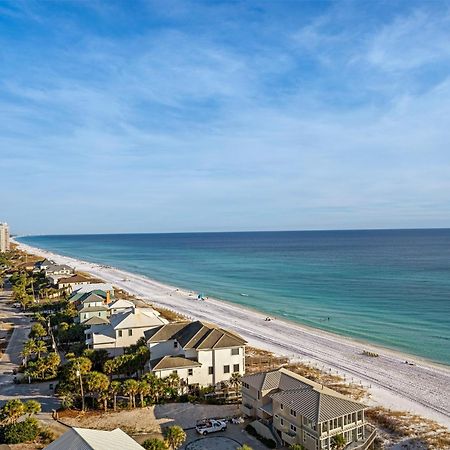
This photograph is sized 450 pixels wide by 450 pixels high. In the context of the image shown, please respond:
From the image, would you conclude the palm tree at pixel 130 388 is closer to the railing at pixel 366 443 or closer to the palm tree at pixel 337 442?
the palm tree at pixel 337 442

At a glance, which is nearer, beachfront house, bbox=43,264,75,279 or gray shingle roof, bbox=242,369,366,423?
gray shingle roof, bbox=242,369,366,423

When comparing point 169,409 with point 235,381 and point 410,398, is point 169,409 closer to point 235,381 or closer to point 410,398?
point 235,381

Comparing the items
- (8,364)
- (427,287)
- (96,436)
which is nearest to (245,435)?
(96,436)

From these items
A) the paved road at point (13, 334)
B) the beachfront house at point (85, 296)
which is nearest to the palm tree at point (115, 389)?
the paved road at point (13, 334)

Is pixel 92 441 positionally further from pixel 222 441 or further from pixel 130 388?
pixel 130 388

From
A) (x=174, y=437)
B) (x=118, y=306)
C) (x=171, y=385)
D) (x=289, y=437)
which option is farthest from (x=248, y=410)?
(x=118, y=306)

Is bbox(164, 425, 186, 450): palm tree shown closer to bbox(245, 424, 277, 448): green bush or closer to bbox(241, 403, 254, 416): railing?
bbox(245, 424, 277, 448): green bush

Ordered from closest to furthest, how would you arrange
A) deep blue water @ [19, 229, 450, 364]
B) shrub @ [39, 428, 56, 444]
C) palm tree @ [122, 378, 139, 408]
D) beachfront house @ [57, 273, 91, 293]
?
shrub @ [39, 428, 56, 444], palm tree @ [122, 378, 139, 408], deep blue water @ [19, 229, 450, 364], beachfront house @ [57, 273, 91, 293]

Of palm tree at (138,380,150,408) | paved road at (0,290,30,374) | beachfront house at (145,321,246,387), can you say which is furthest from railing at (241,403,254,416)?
paved road at (0,290,30,374)
